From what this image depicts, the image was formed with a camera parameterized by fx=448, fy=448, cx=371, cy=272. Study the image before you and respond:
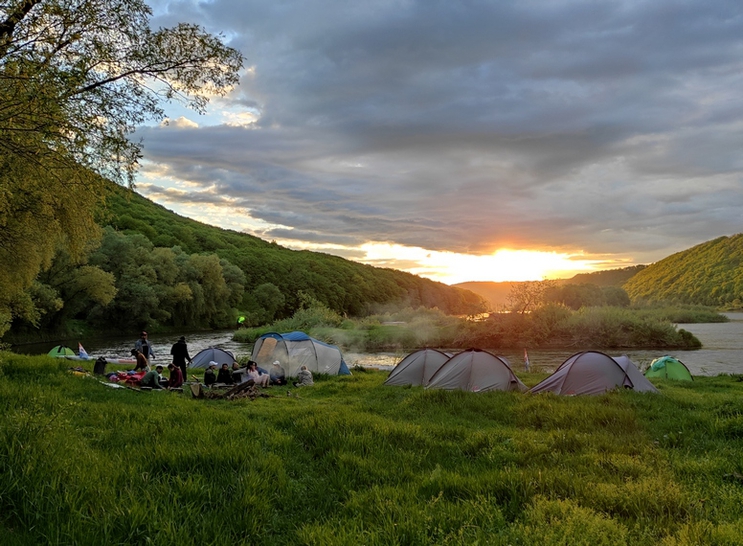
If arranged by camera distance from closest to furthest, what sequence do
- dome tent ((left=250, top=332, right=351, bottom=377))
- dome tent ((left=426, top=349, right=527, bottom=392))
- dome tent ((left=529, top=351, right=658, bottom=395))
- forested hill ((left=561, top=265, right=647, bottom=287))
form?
dome tent ((left=529, top=351, right=658, bottom=395)) → dome tent ((left=426, top=349, right=527, bottom=392)) → dome tent ((left=250, top=332, right=351, bottom=377)) → forested hill ((left=561, top=265, right=647, bottom=287))

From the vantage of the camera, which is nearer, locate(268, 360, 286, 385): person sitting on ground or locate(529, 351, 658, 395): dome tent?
locate(529, 351, 658, 395): dome tent

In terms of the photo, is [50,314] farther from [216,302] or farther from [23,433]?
[23,433]

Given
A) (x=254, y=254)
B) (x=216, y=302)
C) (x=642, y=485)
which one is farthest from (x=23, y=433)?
(x=254, y=254)

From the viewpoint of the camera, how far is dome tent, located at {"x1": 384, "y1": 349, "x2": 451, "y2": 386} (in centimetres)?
1844

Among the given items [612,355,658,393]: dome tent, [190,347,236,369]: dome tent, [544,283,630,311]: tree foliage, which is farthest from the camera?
[544,283,630,311]: tree foliage

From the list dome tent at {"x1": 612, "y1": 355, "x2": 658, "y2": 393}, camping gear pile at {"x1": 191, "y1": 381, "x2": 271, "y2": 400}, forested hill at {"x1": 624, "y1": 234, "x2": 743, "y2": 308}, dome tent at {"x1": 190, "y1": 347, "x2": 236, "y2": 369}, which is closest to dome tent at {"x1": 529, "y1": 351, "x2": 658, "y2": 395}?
dome tent at {"x1": 612, "y1": 355, "x2": 658, "y2": 393}

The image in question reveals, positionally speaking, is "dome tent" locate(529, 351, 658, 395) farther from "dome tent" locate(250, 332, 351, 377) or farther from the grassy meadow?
"dome tent" locate(250, 332, 351, 377)

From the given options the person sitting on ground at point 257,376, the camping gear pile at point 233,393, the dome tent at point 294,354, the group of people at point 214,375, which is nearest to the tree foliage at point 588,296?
the dome tent at point 294,354

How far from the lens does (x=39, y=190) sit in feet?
40.9

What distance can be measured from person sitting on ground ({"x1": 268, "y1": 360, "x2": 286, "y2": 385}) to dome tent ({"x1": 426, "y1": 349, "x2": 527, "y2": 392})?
23.0 feet

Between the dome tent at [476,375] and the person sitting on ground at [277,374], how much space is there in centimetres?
701

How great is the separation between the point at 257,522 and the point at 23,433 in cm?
326

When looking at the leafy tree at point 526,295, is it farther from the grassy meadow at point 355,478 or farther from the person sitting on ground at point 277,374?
the grassy meadow at point 355,478

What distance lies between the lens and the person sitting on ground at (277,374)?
1989 cm
